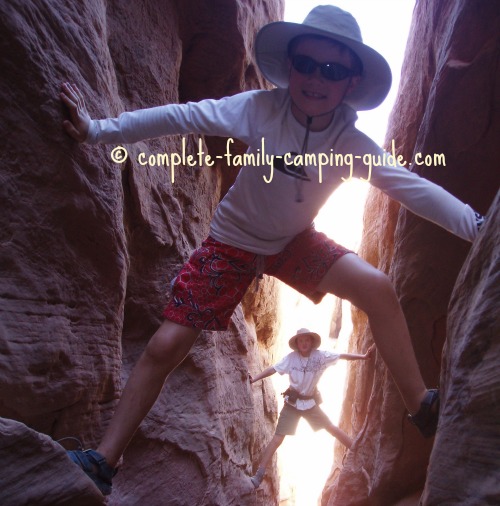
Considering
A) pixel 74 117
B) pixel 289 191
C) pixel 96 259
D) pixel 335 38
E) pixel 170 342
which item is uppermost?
pixel 335 38

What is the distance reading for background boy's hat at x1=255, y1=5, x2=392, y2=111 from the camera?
2691 mm

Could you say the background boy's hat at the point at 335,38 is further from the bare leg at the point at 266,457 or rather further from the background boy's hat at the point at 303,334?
the bare leg at the point at 266,457

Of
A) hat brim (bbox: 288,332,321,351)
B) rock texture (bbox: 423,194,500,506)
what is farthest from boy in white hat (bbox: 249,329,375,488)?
rock texture (bbox: 423,194,500,506)

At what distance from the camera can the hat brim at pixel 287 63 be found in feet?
9.17

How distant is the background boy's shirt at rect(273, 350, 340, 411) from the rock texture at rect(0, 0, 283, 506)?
0.98m

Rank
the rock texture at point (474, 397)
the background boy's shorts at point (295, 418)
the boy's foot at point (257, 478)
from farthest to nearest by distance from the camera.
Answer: the background boy's shorts at point (295, 418) < the boy's foot at point (257, 478) < the rock texture at point (474, 397)

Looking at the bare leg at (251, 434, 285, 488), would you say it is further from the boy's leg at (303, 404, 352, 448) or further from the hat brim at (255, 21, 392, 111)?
the hat brim at (255, 21, 392, 111)

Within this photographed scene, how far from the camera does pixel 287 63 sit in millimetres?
2979

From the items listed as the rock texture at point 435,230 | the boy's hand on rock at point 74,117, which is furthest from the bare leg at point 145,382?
the rock texture at point 435,230

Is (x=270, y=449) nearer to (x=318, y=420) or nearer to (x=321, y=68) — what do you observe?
(x=318, y=420)

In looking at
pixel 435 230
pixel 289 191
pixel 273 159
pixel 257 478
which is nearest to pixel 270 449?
pixel 257 478

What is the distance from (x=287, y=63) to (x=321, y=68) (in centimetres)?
32

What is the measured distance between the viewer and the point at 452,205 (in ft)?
8.08

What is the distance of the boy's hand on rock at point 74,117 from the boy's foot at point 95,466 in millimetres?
1595
